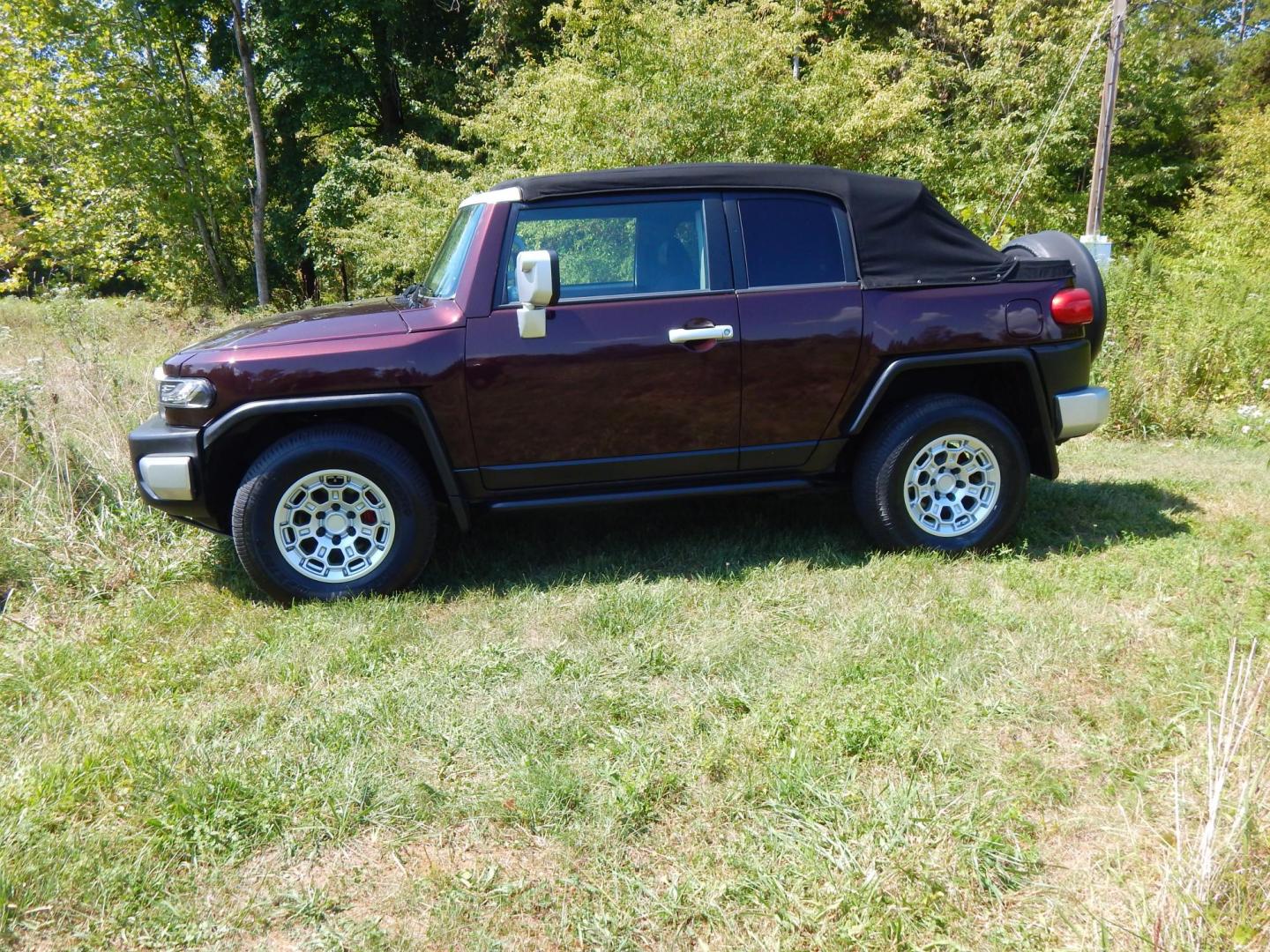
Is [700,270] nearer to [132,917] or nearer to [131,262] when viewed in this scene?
[132,917]

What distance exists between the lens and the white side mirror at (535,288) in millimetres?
3646

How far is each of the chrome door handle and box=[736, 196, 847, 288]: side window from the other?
0.29m

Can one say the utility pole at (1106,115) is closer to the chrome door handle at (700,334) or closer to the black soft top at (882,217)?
the black soft top at (882,217)

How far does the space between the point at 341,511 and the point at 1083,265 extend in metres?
3.97

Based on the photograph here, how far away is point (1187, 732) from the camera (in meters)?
2.74

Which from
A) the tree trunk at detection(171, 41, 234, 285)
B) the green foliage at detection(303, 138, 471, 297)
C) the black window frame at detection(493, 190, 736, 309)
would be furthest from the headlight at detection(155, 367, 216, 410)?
the tree trunk at detection(171, 41, 234, 285)

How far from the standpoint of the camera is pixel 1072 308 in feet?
13.9

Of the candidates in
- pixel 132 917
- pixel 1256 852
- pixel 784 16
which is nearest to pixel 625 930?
pixel 132 917

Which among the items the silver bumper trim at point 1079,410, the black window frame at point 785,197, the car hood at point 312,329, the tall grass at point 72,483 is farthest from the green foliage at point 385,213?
the silver bumper trim at point 1079,410

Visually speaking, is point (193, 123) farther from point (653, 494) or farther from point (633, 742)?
point (633, 742)

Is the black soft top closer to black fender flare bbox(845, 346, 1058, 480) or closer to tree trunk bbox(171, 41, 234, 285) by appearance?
black fender flare bbox(845, 346, 1058, 480)

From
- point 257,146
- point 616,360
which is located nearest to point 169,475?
point 616,360

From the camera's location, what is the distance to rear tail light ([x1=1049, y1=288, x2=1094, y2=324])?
4.23 m

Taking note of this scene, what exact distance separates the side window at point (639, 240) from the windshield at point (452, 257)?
0.37m
